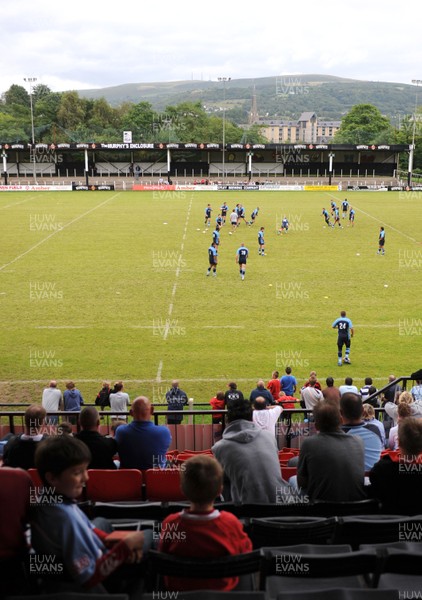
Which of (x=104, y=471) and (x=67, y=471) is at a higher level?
(x=67, y=471)

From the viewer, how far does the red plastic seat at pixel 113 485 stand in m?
5.48

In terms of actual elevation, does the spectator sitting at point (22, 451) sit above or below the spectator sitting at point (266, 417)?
above

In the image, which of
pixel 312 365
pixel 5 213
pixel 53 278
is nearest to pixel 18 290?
pixel 53 278

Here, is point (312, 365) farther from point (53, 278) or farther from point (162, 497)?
point (53, 278)

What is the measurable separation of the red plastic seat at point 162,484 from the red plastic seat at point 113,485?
9 cm

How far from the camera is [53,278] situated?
919 inches

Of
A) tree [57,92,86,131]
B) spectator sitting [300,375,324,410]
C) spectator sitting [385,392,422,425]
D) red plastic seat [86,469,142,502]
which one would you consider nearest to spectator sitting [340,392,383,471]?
spectator sitting [385,392,422,425]

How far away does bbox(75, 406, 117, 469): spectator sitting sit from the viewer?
18.9 ft

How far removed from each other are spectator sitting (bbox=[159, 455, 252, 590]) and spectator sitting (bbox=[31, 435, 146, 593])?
0.23 metres

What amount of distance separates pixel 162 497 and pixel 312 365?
30.3ft

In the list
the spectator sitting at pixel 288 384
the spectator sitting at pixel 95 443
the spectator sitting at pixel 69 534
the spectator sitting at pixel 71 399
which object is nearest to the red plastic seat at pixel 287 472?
the spectator sitting at pixel 95 443

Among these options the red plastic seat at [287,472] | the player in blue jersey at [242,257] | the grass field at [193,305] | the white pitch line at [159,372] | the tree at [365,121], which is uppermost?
the tree at [365,121]

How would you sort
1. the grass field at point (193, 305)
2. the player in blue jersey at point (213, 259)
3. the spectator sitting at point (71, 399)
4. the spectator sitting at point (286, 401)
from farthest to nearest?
the player in blue jersey at point (213, 259)
the grass field at point (193, 305)
the spectator sitting at point (71, 399)
the spectator sitting at point (286, 401)

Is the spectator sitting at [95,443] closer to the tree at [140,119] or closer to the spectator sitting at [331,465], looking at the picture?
the spectator sitting at [331,465]
